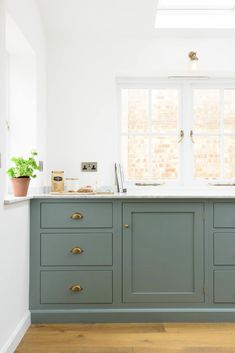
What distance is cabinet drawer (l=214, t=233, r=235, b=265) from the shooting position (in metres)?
3.06

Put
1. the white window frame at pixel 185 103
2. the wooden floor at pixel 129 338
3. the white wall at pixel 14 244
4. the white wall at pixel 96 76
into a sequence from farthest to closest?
the white window frame at pixel 185 103, the white wall at pixel 96 76, the wooden floor at pixel 129 338, the white wall at pixel 14 244

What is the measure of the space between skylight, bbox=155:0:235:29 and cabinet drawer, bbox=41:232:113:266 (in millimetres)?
1833

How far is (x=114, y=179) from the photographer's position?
366 cm

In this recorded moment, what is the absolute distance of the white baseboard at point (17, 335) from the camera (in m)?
2.40

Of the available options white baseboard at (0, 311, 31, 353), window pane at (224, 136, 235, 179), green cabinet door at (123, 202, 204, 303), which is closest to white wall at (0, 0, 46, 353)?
white baseboard at (0, 311, 31, 353)

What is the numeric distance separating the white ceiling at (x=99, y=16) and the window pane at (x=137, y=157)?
90 cm

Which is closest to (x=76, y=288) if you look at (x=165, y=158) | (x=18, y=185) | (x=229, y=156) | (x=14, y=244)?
(x=14, y=244)

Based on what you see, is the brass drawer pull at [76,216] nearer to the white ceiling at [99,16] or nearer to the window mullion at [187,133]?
the window mullion at [187,133]

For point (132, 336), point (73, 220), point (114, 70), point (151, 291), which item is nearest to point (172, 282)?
point (151, 291)

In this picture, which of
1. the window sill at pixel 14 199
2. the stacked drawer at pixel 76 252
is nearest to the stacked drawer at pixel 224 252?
the stacked drawer at pixel 76 252

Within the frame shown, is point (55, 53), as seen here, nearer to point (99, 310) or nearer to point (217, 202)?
point (217, 202)

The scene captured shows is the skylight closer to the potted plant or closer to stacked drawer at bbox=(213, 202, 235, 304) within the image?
stacked drawer at bbox=(213, 202, 235, 304)

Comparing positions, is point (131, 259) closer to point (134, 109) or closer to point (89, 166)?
point (89, 166)

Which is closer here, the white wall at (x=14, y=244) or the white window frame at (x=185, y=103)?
the white wall at (x=14, y=244)
